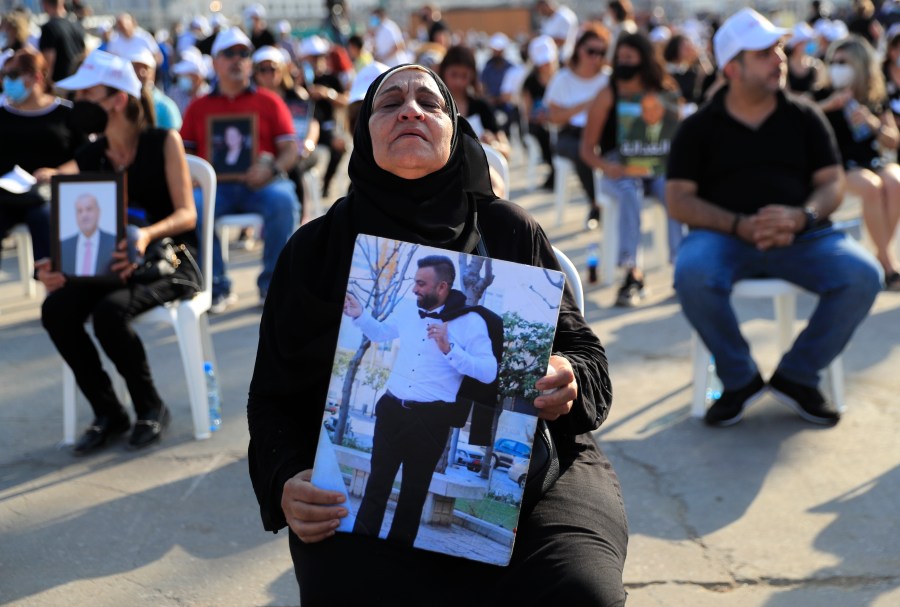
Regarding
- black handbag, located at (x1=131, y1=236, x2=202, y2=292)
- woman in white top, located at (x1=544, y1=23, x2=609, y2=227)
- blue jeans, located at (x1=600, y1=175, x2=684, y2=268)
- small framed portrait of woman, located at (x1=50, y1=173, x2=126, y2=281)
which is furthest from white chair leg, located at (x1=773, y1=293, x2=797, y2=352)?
woman in white top, located at (x1=544, y1=23, x2=609, y2=227)

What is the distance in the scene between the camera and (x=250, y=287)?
7445mm

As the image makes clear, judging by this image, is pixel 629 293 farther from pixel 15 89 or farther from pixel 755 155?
A: pixel 15 89

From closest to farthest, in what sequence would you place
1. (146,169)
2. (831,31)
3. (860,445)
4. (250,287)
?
(860,445), (146,169), (250,287), (831,31)

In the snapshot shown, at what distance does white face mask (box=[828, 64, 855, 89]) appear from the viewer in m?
6.94

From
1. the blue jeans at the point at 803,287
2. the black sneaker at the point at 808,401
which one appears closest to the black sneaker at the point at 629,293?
the blue jeans at the point at 803,287

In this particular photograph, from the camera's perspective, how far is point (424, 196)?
249 cm

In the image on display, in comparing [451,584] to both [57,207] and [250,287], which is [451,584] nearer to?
[57,207]

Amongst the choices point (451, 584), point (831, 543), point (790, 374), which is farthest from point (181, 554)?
point (790, 374)

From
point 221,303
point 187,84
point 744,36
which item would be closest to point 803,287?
point 744,36

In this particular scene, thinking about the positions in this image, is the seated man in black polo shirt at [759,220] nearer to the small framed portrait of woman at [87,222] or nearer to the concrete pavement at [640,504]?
the concrete pavement at [640,504]

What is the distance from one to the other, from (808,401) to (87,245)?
3.05m

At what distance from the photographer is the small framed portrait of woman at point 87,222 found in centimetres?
429

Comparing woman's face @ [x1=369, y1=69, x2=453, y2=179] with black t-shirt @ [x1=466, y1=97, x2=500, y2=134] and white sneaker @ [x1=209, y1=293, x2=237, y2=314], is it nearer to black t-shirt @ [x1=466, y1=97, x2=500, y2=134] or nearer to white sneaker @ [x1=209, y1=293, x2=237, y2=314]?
white sneaker @ [x1=209, y1=293, x2=237, y2=314]

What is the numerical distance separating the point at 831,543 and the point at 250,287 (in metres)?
4.89
